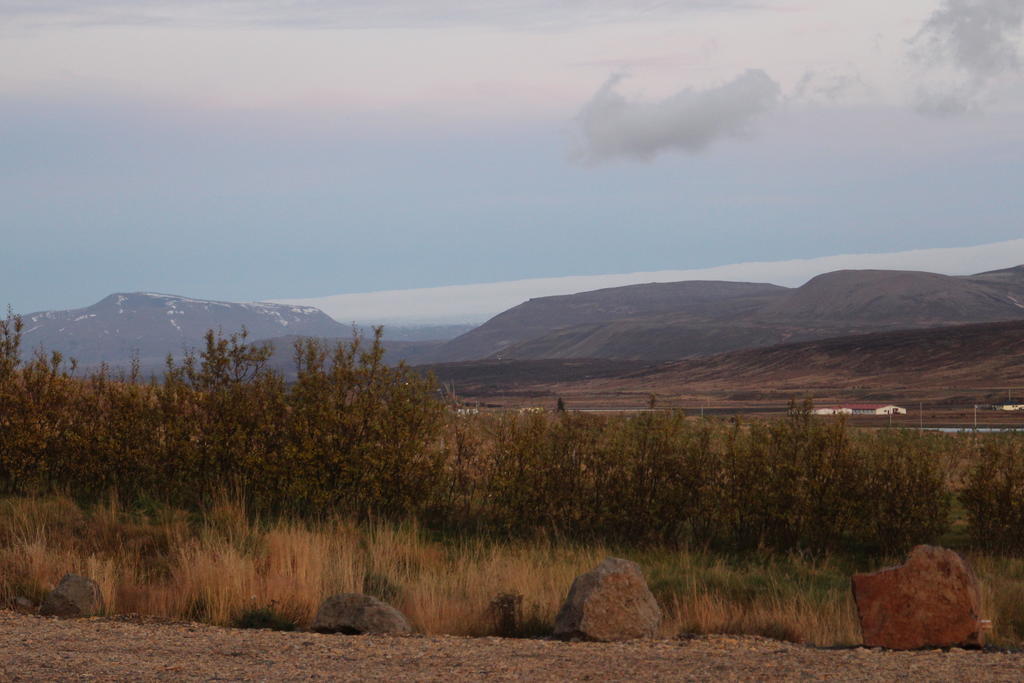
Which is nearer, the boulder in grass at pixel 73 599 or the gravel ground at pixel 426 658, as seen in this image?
the gravel ground at pixel 426 658

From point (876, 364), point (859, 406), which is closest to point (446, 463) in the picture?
point (859, 406)

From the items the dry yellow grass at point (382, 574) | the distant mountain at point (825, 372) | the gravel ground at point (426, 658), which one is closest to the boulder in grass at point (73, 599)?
the dry yellow grass at point (382, 574)

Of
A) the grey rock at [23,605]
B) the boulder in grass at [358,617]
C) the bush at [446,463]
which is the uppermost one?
the bush at [446,463]

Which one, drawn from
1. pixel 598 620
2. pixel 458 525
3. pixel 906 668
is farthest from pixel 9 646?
pixel 458 525

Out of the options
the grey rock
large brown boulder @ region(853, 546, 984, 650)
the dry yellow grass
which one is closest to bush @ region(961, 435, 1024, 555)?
the dry yellow grass

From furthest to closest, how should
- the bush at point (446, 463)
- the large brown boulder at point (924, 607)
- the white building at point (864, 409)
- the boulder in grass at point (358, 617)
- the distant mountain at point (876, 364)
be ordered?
the distant mountain at point (876, 364), the white building at point (864, 409), the bush at point (446, 463), the boulder in grass at point (358, 617), the large brown boulder at point (924, 607)

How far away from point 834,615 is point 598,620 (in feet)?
7.28

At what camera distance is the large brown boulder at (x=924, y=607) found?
734 cm

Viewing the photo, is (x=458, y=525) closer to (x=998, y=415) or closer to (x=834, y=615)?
(x=834, y=615)

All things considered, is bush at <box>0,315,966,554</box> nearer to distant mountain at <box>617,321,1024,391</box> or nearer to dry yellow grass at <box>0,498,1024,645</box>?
dry yellow grass at <box>0,498,1024,645</box>

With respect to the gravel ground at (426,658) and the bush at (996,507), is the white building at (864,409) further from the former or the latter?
the gravel ground at (426,658)

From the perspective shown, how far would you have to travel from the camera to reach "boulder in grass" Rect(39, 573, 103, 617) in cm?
834

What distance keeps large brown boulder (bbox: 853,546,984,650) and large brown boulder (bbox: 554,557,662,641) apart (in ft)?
5.08

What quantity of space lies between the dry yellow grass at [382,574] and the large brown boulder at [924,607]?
0.59 m
